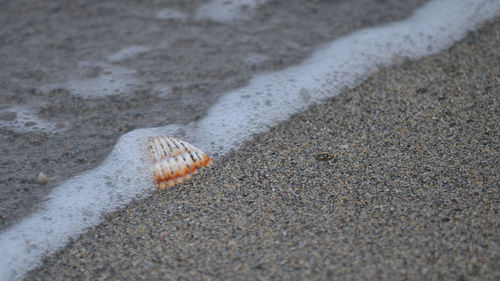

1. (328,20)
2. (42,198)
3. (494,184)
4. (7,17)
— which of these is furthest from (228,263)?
(7,17)

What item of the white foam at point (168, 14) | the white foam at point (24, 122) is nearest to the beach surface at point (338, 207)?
the white foam at point (24, 122)

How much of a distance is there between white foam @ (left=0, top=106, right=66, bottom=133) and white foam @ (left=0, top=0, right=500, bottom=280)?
16.3 inches

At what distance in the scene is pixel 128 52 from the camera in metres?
2.89

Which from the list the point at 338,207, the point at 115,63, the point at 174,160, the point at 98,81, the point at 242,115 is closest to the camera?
the point at 338,207

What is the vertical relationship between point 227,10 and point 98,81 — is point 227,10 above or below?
above

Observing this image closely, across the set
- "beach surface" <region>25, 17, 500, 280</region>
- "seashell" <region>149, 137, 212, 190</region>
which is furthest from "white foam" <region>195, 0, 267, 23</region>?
"seashell" <region>149, 137, 212, 190</region>

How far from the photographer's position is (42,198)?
1.85 meters

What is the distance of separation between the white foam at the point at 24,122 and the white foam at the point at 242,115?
1.36ft

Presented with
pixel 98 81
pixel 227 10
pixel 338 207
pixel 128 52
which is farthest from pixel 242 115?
pixel 227 10

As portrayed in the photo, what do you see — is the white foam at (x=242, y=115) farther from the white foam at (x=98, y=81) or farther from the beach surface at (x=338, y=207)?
the white foam at (x=98, y=81)

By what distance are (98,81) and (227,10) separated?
1.16m

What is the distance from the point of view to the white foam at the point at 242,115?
1.71 m

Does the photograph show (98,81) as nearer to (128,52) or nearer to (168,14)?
(128,52)

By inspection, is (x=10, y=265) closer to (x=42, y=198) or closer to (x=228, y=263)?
(x=42, y=198)
